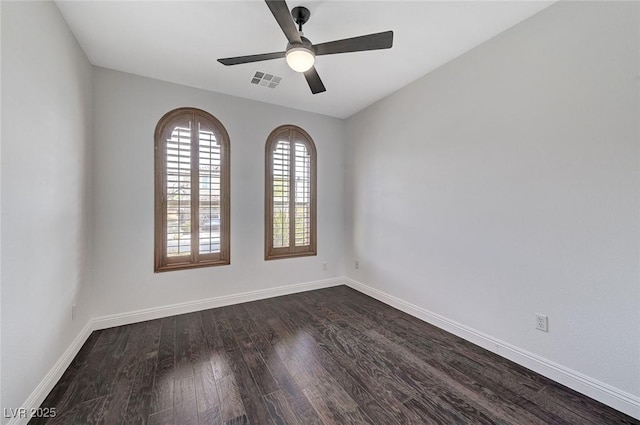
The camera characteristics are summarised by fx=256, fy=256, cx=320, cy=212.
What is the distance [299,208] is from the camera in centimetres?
407

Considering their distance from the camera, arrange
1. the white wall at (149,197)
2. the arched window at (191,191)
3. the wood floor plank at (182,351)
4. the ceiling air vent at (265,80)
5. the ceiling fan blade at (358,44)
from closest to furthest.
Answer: the ceiling fan blade at (358,44) → the wood floor plank at (182,351) → the white wall at (149,197) → the ceiling air vent at (265,80) → the arched window at (191,191)

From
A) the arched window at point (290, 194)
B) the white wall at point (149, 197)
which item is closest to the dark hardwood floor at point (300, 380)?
the white wall at point (149, 197)

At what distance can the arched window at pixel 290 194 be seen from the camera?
3797mm

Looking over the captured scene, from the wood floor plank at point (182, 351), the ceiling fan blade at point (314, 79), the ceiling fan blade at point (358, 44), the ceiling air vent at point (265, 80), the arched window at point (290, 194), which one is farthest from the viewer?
the arched window at point (290, 194)

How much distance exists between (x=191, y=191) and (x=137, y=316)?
156cm

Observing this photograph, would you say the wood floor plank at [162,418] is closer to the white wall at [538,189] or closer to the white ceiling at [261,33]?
the white wall at [538,189]

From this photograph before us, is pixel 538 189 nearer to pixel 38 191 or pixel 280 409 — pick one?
pixel 280 409

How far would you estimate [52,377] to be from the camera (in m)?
1.86

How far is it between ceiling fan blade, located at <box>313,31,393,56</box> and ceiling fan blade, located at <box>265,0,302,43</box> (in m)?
0.18

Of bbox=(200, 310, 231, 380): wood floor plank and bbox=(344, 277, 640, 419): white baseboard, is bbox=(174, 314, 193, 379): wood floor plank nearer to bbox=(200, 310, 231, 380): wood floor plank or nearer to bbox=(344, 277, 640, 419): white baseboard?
bbox=(200, 310, 231, 380): wood floor plank

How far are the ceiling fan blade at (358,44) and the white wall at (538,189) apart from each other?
1245 mm

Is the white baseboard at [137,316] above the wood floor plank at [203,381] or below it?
above

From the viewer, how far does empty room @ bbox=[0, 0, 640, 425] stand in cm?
165

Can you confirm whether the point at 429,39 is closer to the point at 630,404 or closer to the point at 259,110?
the point at 259,110
